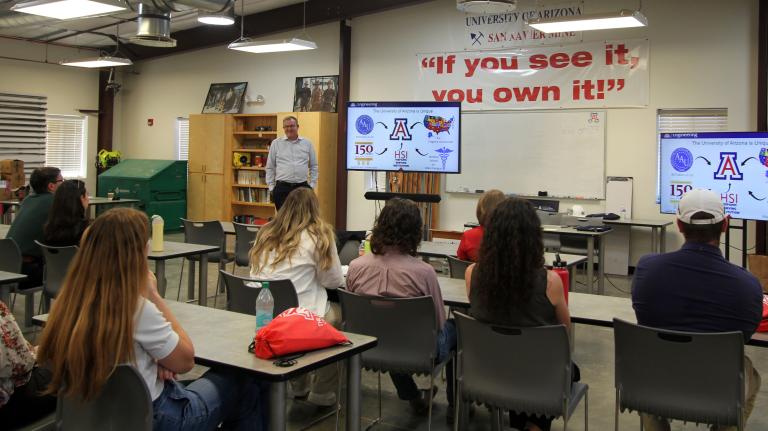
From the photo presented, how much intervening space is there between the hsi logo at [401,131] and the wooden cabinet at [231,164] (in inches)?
137

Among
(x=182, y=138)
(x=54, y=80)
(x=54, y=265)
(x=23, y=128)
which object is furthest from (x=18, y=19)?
(x=54, y=265)

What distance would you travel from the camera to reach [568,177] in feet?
26.6

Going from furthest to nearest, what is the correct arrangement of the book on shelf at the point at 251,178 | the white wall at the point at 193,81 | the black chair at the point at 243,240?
1. the book on shelf at the point at 251,178
2. the white wall at the point at 193,81
3. the black chair at the point at 243,240

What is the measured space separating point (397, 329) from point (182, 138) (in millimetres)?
10369

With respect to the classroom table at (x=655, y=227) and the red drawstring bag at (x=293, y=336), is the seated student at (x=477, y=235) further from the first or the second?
the classroom table at (x=655, y=227)

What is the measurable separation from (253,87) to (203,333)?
9072 mm

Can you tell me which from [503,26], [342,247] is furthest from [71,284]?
[503,26]

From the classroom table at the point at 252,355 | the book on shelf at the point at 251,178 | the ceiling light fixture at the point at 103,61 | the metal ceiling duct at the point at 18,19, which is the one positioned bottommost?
the classroom table at the point at 252,355

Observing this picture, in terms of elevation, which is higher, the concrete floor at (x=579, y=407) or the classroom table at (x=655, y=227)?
the classroom table at (x=655, y=227)

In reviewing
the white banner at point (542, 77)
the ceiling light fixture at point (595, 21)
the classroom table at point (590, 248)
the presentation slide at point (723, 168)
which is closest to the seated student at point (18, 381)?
the classroom table at point (590, 248)

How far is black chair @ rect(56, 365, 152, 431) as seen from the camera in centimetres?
189

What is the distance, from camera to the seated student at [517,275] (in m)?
2.53

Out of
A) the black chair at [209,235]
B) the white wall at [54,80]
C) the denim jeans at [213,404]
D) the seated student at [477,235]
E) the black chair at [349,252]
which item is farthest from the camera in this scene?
the white wall at [54,80]

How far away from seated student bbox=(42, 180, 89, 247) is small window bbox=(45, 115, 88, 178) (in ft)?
28.1
